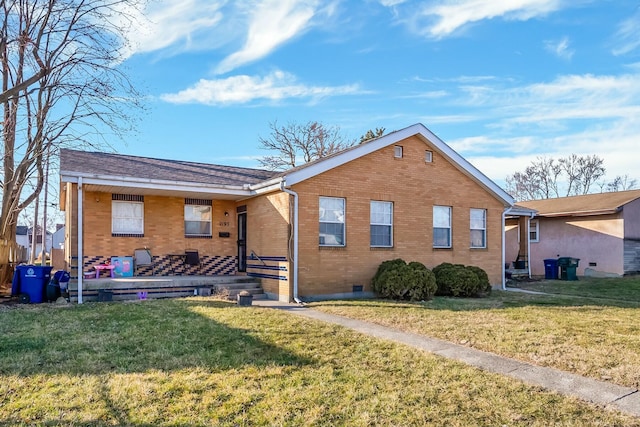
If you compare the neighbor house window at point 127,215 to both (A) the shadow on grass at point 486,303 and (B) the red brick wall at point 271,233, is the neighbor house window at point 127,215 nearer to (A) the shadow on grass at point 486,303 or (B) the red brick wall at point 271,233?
(B) the red brick wall at point 271,233

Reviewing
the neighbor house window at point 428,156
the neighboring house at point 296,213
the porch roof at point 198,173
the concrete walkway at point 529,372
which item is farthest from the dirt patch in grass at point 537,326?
the neighbor house window at point 428,156

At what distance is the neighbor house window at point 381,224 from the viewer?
13562mm

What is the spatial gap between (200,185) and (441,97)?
9.52 metres

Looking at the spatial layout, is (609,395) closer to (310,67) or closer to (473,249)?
(473,249)

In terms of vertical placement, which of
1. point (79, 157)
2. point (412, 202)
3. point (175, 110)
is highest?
point (175, 110)

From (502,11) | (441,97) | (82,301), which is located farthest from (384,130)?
(82,301)

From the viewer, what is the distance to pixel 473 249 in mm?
15656

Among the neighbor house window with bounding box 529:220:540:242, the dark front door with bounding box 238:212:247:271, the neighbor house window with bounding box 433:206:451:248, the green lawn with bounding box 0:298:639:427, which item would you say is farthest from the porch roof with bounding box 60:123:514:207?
the neighbor house window with bounding box 529:220:540:242

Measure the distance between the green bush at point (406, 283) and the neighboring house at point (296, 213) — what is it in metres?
0.92

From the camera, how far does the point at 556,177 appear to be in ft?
154

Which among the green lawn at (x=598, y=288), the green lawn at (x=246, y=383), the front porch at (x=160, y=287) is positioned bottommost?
the green lawn at (x=598, y=288)

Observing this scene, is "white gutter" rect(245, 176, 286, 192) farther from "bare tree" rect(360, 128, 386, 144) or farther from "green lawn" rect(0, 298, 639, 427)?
"bare tree" rect(360, 128, 386, 144)

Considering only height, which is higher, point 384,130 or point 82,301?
point 384,130

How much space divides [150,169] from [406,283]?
8345 millimetres
